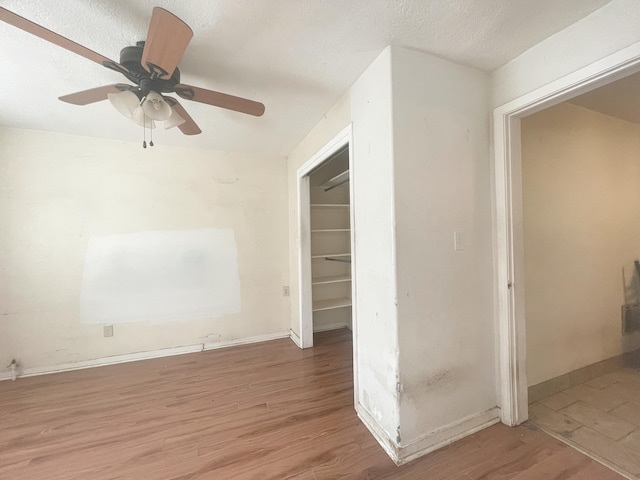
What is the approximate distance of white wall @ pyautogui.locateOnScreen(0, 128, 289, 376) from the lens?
2.38 meters

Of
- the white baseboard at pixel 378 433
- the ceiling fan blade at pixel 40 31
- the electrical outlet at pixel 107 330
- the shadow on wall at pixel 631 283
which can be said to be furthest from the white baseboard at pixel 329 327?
the ceiling fan blade at pixel 40 31

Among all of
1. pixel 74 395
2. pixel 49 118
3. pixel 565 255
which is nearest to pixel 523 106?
pixel 565 255

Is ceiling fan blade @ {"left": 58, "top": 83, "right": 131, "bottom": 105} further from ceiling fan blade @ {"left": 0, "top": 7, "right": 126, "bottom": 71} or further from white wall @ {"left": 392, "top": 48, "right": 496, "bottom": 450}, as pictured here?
white wall @ {"left": 392, "top": 48, "right": 496, "bottom": 450}

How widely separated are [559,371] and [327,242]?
101 inches

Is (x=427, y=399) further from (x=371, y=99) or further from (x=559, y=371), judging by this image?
(x=371, y=99)

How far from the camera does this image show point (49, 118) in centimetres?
217

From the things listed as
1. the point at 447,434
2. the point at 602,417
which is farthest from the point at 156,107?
the point at 602,417

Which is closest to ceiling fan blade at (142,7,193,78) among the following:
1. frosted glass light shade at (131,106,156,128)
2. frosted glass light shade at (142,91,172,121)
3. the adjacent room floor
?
frosted glass light shade at (142,91,172,121)

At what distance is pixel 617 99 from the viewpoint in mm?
1939

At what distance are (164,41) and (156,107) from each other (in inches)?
18.7

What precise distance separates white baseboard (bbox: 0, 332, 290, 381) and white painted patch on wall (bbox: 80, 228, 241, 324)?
345 mm

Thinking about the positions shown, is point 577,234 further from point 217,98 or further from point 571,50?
point 217,98

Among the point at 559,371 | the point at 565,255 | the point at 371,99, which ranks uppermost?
the point at 371,99

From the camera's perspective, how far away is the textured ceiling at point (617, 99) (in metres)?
1.76
